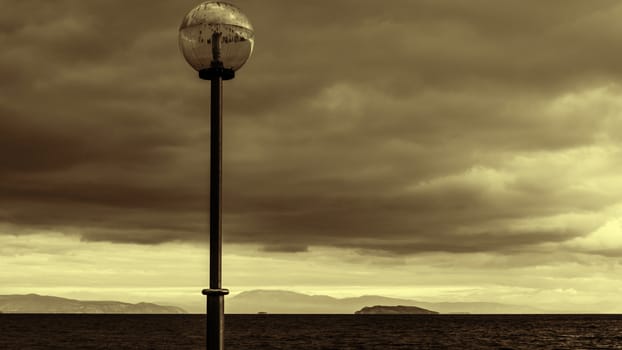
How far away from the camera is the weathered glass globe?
7.79 m

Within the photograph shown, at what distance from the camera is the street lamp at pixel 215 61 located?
24.8 ft

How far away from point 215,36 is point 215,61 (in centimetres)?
29

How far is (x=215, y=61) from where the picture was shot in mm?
8008

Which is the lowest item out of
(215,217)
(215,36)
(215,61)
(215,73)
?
(215,217)

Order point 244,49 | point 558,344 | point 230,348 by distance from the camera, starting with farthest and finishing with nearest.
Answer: point 558,344 → point 230,348 → point 244,49

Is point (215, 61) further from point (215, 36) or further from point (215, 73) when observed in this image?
point (215, 36)

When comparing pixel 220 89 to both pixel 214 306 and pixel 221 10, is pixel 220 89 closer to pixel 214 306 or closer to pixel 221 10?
pixel 221 10

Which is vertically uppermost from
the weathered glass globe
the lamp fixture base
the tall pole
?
the weathered glass globe

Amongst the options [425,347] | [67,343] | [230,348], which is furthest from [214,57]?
[67,343]

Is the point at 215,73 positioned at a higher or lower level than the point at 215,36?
lower

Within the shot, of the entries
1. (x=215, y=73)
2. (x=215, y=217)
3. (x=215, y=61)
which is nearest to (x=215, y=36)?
(x=215, y=61)

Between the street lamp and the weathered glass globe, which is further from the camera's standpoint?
the weathered glass globe

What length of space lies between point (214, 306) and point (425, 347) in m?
87.2

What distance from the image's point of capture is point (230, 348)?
86.2 metres
